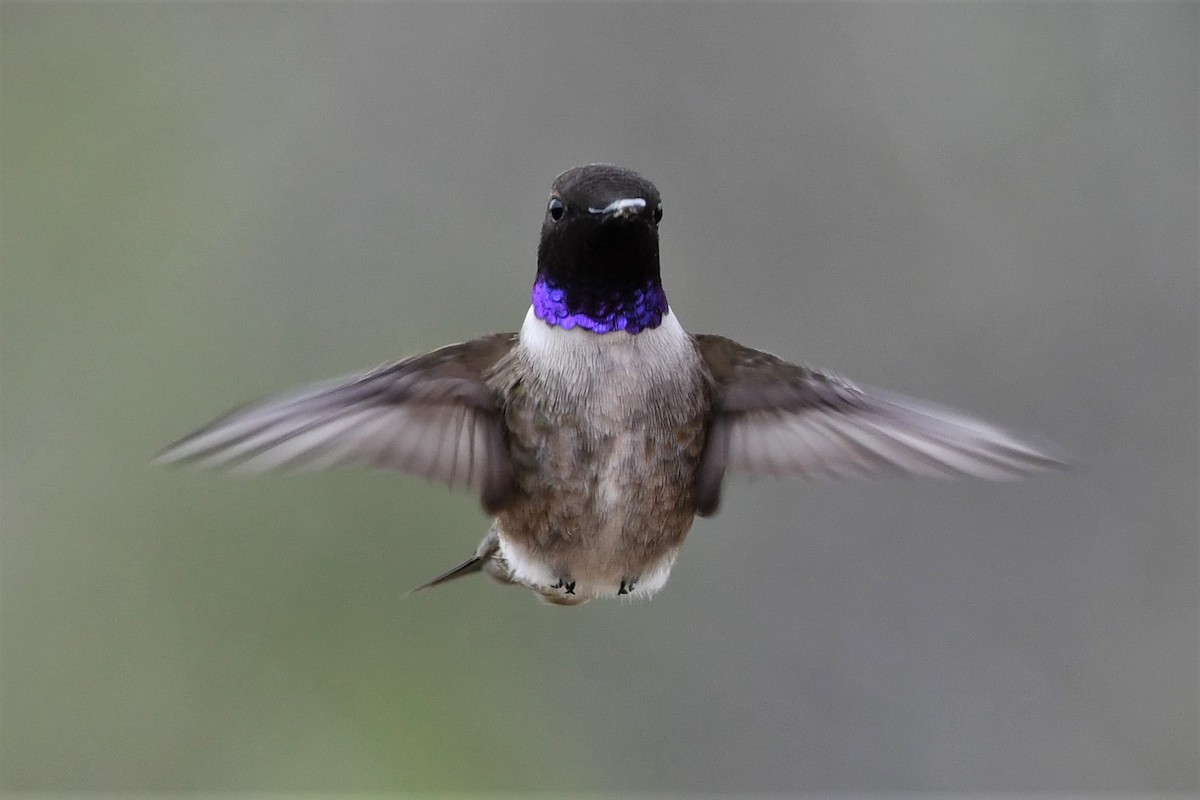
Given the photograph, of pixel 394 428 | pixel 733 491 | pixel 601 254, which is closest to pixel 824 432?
pixel 601 254

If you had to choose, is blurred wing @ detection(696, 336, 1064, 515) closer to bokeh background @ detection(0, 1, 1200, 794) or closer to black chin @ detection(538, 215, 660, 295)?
black chin @ detection(538, 215, 660, 295)

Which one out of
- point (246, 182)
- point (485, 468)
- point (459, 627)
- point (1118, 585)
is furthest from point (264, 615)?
point (1118, 585)

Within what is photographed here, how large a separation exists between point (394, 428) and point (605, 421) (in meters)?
0.27

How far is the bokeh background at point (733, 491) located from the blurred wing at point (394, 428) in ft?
4.93

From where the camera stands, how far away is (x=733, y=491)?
3.01 m

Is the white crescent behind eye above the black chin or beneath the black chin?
above

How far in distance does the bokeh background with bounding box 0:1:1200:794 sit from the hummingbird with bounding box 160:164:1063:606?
4.47 feet

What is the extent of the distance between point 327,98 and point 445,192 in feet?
1.45

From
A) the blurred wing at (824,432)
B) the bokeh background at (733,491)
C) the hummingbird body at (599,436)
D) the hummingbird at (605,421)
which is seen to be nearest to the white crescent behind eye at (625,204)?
the hummingbird at (605,421)

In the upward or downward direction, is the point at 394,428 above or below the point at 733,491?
above

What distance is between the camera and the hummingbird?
1.46 meters

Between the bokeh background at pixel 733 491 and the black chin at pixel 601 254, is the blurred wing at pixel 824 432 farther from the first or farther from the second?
the bokeh background at pixel 733 491

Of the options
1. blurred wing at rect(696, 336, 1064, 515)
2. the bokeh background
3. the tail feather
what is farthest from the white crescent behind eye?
the bokeh background

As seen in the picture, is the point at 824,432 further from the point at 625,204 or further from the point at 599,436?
the point at 625,204
